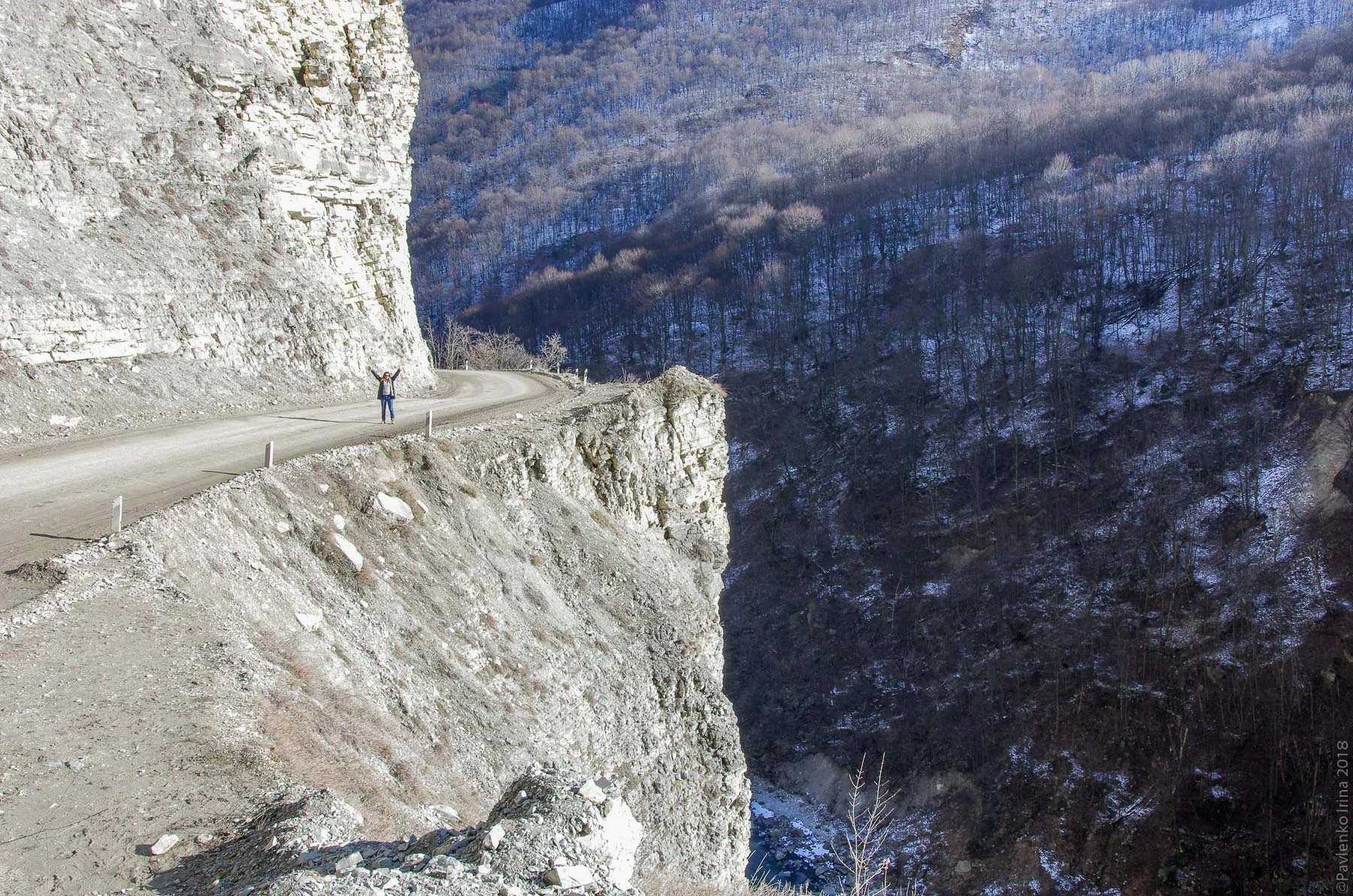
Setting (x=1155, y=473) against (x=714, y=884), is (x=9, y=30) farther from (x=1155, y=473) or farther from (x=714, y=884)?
(x=1155, y=473)

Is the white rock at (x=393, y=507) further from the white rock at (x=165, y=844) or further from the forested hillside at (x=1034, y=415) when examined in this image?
the forested hillside at (x=1034, y=415)

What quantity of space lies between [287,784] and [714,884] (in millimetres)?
9316

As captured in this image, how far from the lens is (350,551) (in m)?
12.8

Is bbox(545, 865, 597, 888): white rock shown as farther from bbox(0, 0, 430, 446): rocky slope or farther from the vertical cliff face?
the vertical cliff face

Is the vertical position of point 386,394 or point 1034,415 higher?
point 386,394

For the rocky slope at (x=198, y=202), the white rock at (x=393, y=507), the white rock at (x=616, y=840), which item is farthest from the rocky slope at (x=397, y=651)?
the rocky slope at (x=198, y=202)

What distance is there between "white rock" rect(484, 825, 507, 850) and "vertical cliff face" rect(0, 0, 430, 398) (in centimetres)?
1408

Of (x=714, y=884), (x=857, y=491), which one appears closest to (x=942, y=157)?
(x=857, y=491)

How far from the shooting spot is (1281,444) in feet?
175

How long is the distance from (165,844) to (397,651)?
5.58m

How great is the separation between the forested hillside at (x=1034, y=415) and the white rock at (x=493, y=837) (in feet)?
118

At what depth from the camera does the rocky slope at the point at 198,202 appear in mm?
17312

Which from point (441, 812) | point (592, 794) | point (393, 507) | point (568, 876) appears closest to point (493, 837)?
point (568, 876)

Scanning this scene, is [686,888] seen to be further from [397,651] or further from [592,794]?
[592,794]
